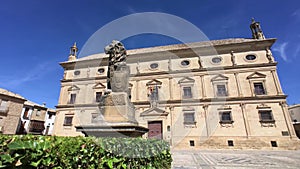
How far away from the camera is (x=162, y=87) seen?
765 inches

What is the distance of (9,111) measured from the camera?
23312 mm

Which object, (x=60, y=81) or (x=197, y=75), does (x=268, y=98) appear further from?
(x=60, y=81)

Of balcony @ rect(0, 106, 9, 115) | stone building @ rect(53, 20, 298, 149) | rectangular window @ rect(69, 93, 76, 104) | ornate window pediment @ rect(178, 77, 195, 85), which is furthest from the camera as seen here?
balcony @ rect(0, 106, 9, 115)

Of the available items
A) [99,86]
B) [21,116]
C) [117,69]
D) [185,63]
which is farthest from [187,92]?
[21,116]

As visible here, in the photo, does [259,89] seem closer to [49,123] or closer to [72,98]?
[72,98]

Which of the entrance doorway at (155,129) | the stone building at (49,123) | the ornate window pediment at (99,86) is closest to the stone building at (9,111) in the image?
the stone building at (49,123)

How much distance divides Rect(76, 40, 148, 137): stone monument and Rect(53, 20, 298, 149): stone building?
13.5 m

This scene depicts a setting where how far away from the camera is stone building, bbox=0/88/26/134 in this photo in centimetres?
2258

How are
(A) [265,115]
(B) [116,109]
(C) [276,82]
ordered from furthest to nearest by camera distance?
(C) [276,82]
(A) [265,115]
(B) [116,109]

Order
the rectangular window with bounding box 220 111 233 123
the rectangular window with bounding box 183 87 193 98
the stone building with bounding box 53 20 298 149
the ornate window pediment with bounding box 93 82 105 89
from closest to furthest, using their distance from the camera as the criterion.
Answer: the stone building with bounding box 53 20 298 149, the rectangular window with bounding box 220 111 233 123, the rectangular window with bounding box 183 87 193 98, the ornate window pediment with bounding box 93 82 105 89

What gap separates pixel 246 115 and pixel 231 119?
1560 mm

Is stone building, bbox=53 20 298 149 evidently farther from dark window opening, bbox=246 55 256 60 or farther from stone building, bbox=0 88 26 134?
stone building, bbox=0 88 26 134

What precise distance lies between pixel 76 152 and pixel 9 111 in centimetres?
2982

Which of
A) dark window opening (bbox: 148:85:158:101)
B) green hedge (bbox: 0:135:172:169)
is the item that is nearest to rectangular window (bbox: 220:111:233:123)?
dark window opening (bbox: 148:85:158:101)
